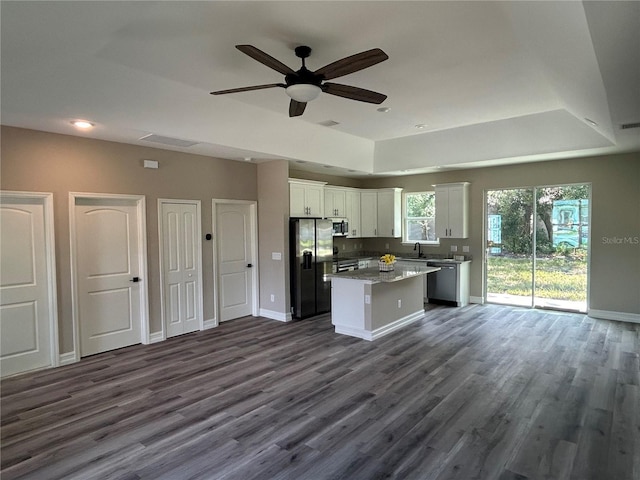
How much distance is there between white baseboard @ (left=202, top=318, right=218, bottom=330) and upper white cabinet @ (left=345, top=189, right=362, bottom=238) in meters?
3.73

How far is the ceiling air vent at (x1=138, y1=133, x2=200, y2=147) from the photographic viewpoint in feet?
15.2

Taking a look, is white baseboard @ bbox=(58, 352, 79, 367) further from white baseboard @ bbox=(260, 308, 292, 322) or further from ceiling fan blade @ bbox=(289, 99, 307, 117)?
ceiling fan blade @ bbox=(289, 99, 307, 117)

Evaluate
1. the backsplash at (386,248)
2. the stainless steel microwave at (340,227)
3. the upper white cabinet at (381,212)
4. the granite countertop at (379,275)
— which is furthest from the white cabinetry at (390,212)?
the granite countertop at (379,275)

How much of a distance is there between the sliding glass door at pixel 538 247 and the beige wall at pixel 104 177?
204 inches

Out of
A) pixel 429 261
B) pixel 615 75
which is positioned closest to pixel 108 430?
pixel 615 75

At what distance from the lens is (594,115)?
3.92 meters

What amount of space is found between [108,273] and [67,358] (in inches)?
44.0

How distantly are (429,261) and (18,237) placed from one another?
21.8 ft

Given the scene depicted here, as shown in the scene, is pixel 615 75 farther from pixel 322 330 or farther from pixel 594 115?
pixel 322 330

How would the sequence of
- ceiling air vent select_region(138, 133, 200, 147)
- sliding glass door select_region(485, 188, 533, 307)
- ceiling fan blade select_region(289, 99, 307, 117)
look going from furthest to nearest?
sliding glass door select_region(485, 188, 533, 307) → ceiling air vent select_region(138, 133, 200, 147) → ceiling fan blade select_region(289, 99, 307, 117)

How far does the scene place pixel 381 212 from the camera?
870 cm

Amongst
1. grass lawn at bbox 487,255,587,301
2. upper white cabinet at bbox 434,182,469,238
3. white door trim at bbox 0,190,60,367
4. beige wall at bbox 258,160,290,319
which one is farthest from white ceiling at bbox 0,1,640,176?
grass lawn at bbox 487,255,587,301

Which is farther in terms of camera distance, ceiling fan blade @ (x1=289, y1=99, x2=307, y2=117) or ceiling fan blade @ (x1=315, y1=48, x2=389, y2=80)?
ceiling fan blade @ (x1=289, y1=99, x2=307, y2=117)

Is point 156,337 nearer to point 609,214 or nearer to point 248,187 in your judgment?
point 248,187
